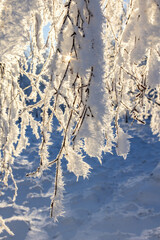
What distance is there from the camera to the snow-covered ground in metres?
3.37

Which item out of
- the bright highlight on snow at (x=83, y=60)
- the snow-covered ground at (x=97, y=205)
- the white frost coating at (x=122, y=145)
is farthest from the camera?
the snow-covered ground at (x=97, y=205)

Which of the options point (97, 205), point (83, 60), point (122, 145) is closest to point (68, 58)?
point (83, 60)

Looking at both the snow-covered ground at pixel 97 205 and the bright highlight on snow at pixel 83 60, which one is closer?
the bright highlight on snow at pixel 83 60

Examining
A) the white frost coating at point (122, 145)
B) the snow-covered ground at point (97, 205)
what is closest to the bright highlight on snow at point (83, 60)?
the white frost coating at point (122, 145)

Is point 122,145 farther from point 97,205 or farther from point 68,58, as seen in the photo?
point 97,205

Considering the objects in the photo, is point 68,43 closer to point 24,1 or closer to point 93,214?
point 24,1

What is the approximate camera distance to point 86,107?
3.01 ft

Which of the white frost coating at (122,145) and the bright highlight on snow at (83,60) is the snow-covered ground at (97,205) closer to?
the white frost coating at (122,145)

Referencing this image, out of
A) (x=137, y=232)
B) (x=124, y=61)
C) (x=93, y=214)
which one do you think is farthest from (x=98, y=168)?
Answer: (x=124, y=61)

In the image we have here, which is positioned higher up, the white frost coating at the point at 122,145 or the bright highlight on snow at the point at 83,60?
the bright highlight on snow at the point at 83,60

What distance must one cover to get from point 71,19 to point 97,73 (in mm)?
250

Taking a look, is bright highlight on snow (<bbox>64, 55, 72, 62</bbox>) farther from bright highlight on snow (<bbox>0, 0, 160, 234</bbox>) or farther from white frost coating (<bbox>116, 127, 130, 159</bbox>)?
white frost coating (<bbox>116, 127, 130, 159</bbox>)

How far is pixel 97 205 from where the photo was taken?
4.04 metres

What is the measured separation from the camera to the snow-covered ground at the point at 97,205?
133 inches
